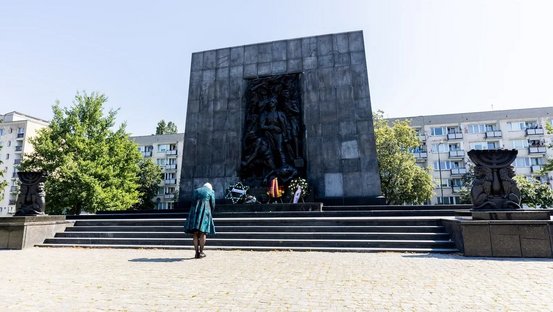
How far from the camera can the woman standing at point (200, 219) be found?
7.61 metres

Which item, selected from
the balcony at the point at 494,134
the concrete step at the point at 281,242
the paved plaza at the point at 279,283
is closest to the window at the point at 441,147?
the balcony at the point at 494,134

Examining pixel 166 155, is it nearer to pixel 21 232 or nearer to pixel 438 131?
pixel 438 131

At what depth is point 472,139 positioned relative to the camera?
169 feet

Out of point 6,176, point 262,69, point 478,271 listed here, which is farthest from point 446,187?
point 6,176

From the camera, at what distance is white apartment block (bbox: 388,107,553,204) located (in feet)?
160

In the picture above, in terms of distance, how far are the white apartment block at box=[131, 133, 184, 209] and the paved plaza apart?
52849 mm

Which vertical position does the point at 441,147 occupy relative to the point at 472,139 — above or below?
below

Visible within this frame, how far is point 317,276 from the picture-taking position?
18.1ft

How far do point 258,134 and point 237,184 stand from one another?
114 inches

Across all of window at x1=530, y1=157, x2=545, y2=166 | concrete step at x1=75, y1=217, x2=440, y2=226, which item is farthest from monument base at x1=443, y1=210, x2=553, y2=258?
window at x1=530, y1=157, x2=545, y2=166

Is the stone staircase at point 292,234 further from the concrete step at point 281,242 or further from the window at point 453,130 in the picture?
the window at point 453,130

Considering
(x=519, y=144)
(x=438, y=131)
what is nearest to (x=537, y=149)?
(x=519, y=144)

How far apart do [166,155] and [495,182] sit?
57806 millimetres

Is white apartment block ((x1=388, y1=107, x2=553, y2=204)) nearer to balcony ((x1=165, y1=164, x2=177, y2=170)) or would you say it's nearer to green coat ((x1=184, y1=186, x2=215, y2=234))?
balcony ((x1=165, y1=164, x2=177, y2=170))
